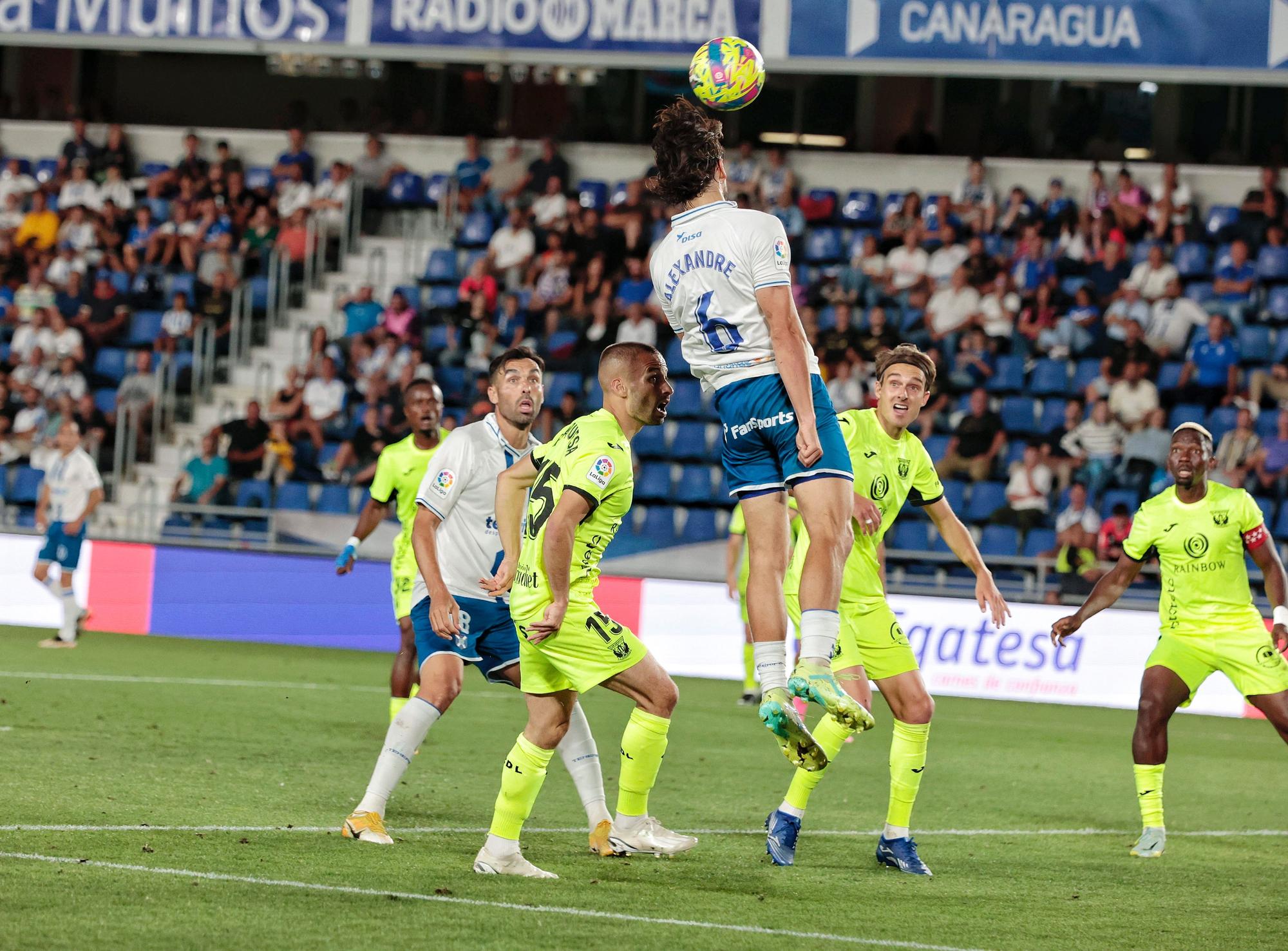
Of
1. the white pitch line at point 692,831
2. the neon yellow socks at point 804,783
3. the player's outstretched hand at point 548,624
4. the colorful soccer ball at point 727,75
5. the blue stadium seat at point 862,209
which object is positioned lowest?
the white pitch line at point 692,831

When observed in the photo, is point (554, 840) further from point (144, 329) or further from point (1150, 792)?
point (144, 329)

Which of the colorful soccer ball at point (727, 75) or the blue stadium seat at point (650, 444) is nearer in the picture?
A: the colorful soccer ball at point (727, 75)

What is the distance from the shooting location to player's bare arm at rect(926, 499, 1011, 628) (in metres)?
7.87

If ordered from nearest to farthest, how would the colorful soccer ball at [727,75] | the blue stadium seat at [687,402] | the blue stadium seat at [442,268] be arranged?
the colorful soccer ball at [727,75]
the blue stadium seat at [687,402]
the blue stadium seat at [442,268]

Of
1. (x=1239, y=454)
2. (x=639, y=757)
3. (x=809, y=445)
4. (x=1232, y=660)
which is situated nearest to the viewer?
(x=809, y=445)

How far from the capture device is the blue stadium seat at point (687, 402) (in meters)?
20.1

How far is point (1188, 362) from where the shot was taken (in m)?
18.8

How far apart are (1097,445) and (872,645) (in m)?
11.4

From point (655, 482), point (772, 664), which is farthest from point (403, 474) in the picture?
point (655, 482)

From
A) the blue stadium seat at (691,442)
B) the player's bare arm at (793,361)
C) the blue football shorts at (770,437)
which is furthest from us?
the blue stadium seat at (691,442)

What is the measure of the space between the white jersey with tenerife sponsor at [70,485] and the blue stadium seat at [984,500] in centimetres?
939

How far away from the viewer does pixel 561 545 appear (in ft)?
20.4

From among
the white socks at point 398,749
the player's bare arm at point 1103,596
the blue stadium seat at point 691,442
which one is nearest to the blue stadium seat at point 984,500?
the blue stadium seat at point 691,442

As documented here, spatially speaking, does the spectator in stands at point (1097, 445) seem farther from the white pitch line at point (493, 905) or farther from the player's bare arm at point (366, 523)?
the white pitch line at point (493, 905)
